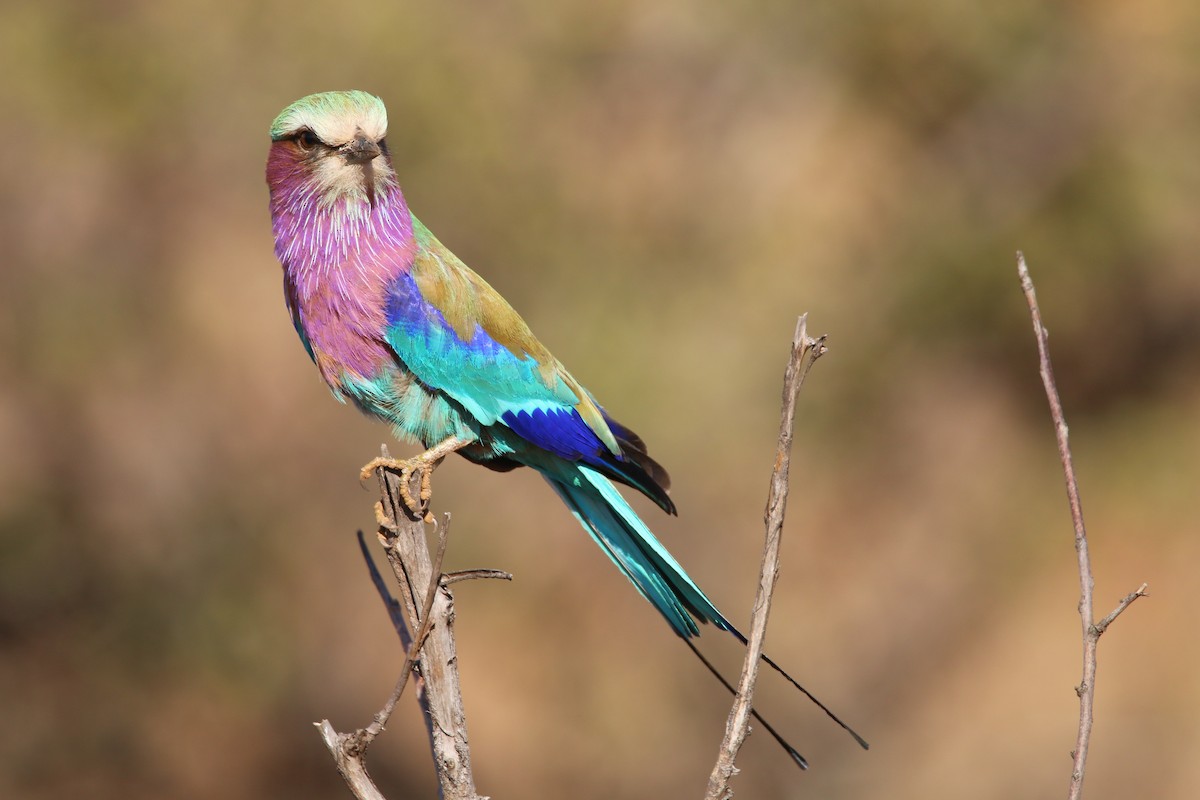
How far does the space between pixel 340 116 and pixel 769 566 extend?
5.10ft

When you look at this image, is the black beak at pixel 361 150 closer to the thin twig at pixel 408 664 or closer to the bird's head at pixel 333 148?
the bird's head at pixel 333 148

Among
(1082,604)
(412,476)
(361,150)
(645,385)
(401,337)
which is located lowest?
(1082,604)

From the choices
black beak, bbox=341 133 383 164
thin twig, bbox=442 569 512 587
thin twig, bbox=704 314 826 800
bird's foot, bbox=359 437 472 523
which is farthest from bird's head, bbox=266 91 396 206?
thin twig, bbox=704 314 826 800

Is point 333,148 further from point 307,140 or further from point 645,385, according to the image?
point 645,385

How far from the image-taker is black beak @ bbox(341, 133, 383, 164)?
296 centimetres

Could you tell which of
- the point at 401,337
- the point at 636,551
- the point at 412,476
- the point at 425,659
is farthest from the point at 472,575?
the point at 401,337

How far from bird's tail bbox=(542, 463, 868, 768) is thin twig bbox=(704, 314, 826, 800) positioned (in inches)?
26.3

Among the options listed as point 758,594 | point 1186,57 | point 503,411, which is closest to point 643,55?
point 1186,57

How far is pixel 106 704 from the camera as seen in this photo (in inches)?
279

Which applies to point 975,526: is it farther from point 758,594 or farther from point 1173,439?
point 758,594

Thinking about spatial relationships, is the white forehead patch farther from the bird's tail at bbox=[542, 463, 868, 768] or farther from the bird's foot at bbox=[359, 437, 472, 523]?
the bird's tail at bbox=[542, 463, 868, 768]

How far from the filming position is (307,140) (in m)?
3.06

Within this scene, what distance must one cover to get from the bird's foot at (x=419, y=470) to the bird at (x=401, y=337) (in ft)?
0.03

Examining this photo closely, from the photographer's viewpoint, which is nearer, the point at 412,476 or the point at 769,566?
the point at 769,566
